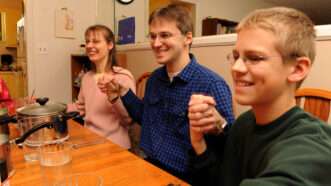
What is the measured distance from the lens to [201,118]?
81 cm

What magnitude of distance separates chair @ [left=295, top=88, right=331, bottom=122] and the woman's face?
3.93 feet

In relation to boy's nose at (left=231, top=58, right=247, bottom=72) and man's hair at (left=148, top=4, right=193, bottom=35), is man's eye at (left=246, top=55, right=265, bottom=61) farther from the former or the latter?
man's hair at (left=148, top=4, right=193, bottom=35)

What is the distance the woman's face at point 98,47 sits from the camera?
1784mm

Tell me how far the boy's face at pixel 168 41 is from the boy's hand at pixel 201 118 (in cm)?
47

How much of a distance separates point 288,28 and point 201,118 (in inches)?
13.6

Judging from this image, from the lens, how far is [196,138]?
34.2 inches

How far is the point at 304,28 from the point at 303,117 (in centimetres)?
22

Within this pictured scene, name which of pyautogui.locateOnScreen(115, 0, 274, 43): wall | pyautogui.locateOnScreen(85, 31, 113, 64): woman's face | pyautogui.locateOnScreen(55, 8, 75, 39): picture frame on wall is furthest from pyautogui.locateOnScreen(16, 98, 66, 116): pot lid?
pyautogui.locateOnScreen(115, 0, 274, 43): wall

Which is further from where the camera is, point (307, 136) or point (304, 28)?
point (304, 28)

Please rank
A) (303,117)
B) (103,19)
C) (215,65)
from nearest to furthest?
(303,117), (215,65), (103,19)

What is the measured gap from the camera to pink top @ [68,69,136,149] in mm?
1600

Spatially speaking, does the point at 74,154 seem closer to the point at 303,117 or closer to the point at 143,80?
the point at 303,117

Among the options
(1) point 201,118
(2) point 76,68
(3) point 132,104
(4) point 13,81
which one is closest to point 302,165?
(1) point 201,118

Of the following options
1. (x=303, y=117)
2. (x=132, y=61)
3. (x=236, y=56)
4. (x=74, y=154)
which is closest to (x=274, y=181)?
(x=303, y=117)
